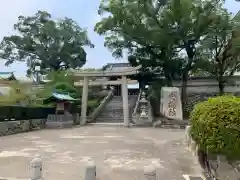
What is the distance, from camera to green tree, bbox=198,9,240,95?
61.4 feet

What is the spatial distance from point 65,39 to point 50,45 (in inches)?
75.1

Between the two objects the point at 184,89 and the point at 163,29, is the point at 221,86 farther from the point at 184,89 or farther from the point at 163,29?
the point at 163,29

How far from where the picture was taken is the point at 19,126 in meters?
16.8

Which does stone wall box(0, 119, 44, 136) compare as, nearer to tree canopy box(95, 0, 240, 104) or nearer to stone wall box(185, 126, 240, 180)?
tree canopy box(95, 0, 240, 104)

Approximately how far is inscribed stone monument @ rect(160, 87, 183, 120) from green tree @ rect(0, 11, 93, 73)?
68.8 ft

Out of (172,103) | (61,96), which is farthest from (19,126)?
(172,103)

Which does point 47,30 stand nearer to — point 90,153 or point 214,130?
point 90,153

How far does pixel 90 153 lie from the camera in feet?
31.9

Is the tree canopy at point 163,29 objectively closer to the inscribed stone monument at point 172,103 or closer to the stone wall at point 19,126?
the inscribed stone monument at point 172,103

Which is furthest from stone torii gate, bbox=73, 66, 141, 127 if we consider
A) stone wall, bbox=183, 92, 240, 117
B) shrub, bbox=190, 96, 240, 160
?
shrub, bbox=190, 96, 240, 160

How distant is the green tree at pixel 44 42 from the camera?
3669 centimetres

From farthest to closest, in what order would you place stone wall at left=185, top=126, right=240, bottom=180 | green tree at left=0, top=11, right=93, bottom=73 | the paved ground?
green tree at left=0, top=11, right=93, bottom=73, the paved ground, stone wall at left=185, top=126, right=240, bottom=180

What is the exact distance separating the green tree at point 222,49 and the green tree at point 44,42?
67.4 feet

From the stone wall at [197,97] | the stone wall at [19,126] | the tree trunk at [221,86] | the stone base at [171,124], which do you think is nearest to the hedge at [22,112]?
the stone wall at [19,126]
